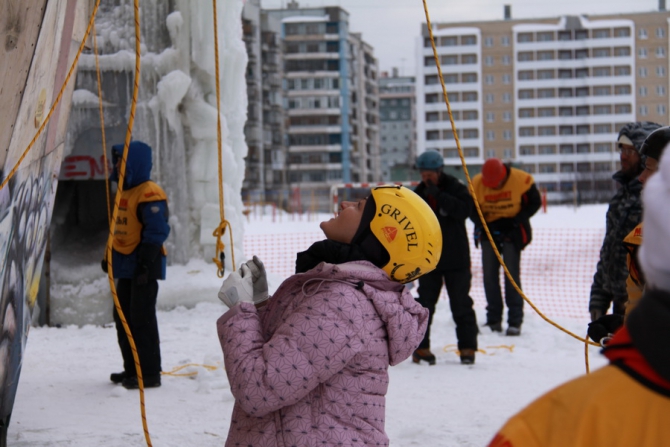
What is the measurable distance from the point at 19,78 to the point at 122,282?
8.69 feet

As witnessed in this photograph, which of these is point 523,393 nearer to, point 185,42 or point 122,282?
point 122,282

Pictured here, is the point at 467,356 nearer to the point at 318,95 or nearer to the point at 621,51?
the point at 318,95

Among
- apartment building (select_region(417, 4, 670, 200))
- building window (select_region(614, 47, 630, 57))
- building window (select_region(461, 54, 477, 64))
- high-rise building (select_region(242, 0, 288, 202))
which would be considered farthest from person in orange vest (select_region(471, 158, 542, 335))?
building window (select_region(614, 47, 630, 57))

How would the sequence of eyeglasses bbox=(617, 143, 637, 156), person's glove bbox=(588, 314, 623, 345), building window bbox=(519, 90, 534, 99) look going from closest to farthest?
1. person's glove bbox=(588, 314, 623, 345)
2. eyeglasses bbox=(617, 143, 637, 156)
3. building window bbox=(519, 90, 534, 99)

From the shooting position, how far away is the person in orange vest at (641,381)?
3.66ft

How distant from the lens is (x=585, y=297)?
1213cm

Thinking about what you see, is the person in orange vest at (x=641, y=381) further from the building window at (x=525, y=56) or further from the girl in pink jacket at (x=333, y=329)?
the building window at (x=525, y=56)

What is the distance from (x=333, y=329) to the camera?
2201 millimetres

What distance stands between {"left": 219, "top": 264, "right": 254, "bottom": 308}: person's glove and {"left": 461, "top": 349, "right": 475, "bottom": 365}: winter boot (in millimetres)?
4579

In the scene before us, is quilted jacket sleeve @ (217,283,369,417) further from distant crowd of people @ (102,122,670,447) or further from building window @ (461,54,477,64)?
building window @ (461,54,477,64)

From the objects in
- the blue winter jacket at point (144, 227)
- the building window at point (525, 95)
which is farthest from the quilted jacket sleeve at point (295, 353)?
the building window at point (525, 95)

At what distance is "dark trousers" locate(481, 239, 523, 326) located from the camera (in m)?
8.15

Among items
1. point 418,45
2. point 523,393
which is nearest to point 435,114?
point 418,45

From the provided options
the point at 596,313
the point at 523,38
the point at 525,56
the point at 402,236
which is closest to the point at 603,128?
the point at 525,56
